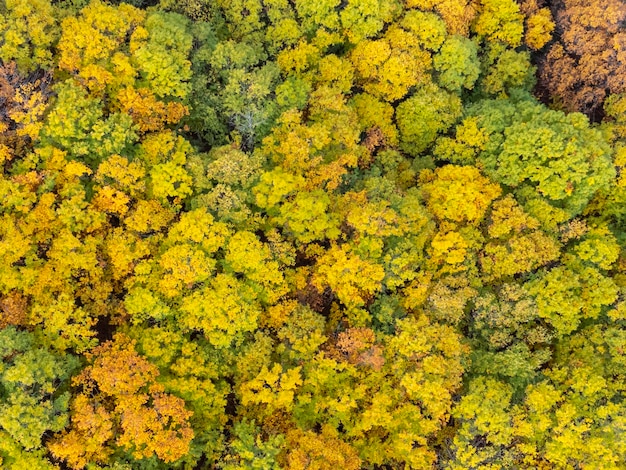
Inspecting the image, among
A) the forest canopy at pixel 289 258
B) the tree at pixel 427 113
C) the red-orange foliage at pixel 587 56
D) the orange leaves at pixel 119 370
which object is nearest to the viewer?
the orange leaves at pixel 119 370

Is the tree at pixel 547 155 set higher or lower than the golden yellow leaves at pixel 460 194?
higher

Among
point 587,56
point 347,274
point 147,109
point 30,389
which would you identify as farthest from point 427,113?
point 30,389

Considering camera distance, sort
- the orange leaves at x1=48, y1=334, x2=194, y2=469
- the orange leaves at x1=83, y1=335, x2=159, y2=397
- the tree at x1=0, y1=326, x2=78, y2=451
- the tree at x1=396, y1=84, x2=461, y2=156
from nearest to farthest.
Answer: the tree at x1=0, y1=326, x2=78, y2=451
the orange leaves at x1=48, y1=334, x2=194, y2=469
the orange leaves at x1=83, y1=335, x2=159, y2=397
the tree at x1=396, y1=84, x2=461, y2=156

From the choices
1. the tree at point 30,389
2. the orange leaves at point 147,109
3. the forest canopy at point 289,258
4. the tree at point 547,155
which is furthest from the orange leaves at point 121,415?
the tree at point 547,155

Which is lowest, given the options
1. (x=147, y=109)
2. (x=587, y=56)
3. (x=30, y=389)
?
(x=30, y=389)

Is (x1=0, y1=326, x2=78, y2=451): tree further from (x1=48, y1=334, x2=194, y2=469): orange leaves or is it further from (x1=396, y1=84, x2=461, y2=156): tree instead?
(x1=396, y1=84, x2=461, y2=156): tree

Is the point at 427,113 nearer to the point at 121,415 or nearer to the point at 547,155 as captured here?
the point at 547,155

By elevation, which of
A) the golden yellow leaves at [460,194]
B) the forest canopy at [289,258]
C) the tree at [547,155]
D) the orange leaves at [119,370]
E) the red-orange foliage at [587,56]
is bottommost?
the orange leaves at [119,370]

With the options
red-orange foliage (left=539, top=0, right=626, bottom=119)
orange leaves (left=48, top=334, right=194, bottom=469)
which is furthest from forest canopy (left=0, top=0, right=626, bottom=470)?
red-orange foliage (left=539, top=0, right=626, bottom=119)

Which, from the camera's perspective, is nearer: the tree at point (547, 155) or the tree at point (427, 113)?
the tree at point (547, 155)

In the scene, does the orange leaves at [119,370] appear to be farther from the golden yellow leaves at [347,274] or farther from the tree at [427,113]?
the tree at [427,113]
